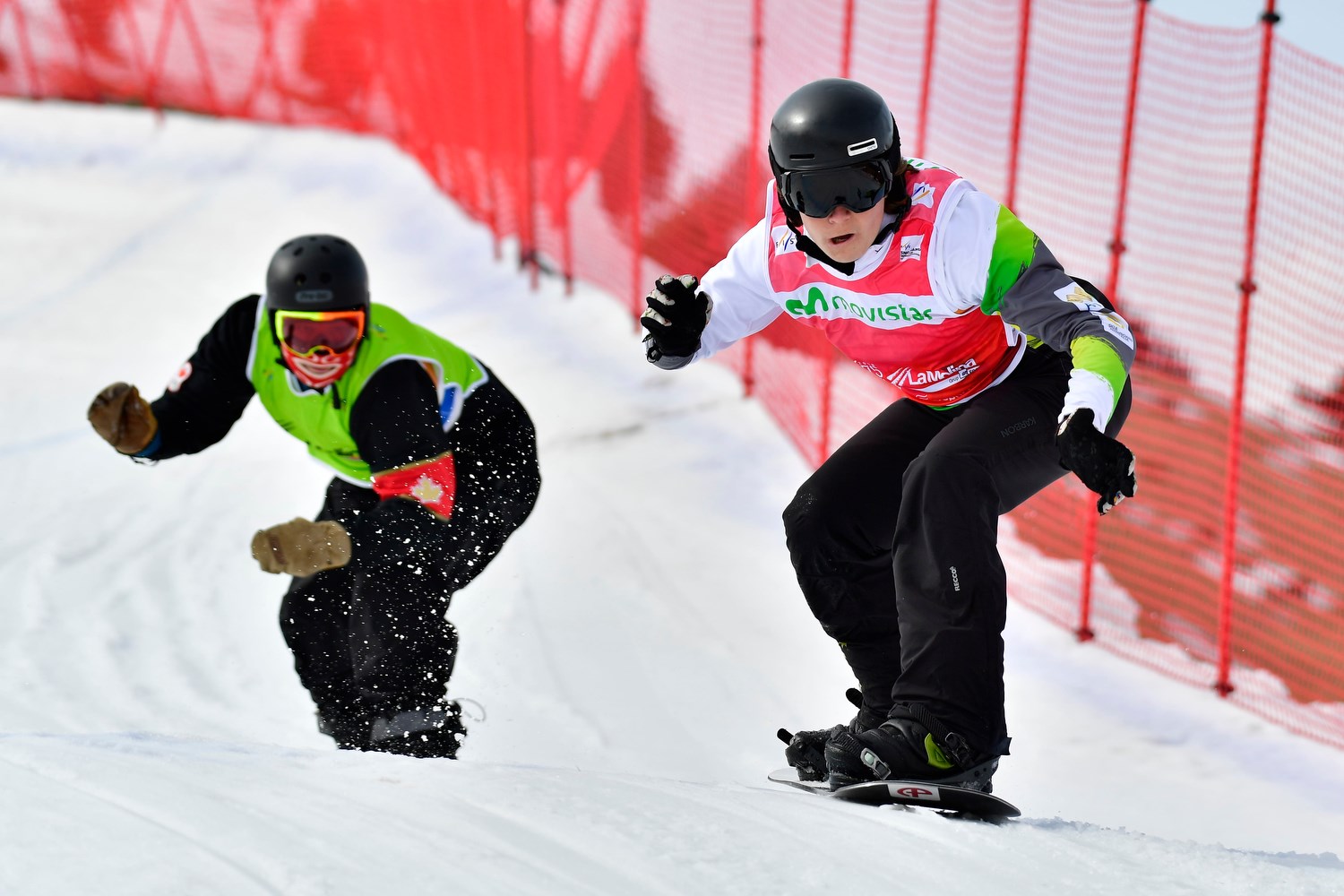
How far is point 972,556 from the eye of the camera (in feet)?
10.7

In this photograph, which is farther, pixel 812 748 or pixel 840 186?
pixel 812 748

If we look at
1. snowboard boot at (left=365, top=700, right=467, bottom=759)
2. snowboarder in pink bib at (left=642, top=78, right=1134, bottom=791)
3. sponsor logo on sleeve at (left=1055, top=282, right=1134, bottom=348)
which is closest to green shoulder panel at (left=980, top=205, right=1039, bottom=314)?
snowboarder in pink bib at (left=642, top=78, right=1134, bottom=791)

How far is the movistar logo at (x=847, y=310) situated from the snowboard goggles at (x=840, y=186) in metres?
0.29

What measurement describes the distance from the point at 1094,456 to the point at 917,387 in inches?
32.5

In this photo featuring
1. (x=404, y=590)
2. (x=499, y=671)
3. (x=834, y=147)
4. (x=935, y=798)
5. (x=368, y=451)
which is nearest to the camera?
(x=935, y=798)

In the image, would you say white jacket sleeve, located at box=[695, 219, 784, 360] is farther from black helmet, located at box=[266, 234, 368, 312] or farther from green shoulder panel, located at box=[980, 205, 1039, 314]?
black helmet, located at box=[266, 234, 368, 312]

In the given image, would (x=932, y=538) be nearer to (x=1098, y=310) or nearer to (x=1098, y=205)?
(x=1098, y=310)

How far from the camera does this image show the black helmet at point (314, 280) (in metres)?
4.39

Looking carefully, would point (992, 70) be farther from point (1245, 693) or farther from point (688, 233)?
point (1245, 693)

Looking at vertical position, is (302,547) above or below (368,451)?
below

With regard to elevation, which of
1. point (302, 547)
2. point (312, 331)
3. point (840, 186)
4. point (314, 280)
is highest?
point (840, 186)

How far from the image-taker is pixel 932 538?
3.31 m

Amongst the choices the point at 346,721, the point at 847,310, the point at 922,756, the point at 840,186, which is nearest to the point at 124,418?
the point at 346,721

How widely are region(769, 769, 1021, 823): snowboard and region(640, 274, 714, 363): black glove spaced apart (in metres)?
1.20
